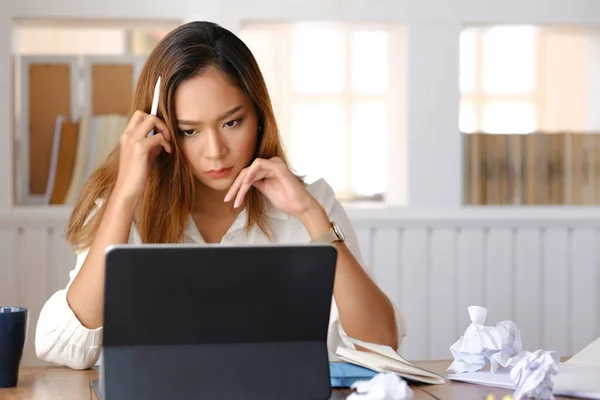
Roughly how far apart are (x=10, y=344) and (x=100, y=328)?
12.7 inches

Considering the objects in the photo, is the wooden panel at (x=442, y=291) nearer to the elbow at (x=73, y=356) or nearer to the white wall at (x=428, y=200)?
the white wall at (x=428, y=200)

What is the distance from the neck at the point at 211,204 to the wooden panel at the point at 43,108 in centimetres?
132

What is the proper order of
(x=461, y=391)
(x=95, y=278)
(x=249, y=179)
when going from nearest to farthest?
(x=461, y=391)
(x=95, y=278)
(x=249, y=179)

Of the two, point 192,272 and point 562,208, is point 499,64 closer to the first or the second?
point 562,208

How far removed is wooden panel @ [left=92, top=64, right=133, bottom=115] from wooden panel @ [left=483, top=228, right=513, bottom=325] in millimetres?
1350

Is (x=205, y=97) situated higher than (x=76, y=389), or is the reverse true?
(x=205, y=97)

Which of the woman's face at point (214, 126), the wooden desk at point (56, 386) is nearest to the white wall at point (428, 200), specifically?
the woman's face at point (214, 126)

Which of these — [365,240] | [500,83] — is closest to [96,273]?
[365,240]

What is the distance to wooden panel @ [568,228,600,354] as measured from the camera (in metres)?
3.20

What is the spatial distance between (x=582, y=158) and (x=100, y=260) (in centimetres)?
210

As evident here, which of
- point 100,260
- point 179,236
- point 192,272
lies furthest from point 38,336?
point 192,272

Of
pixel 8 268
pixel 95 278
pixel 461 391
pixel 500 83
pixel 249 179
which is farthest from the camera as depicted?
pixel 500 83

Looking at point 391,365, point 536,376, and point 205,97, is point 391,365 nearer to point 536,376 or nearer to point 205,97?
point 536,376

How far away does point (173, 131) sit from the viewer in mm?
1800
